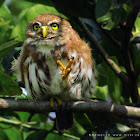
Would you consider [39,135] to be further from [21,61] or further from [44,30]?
[44,30]

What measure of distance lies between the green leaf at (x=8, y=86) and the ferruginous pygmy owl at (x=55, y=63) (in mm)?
473

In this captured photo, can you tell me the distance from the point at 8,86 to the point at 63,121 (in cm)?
88

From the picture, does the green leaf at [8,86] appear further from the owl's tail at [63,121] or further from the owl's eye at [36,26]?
the owl's eye at [36,26]

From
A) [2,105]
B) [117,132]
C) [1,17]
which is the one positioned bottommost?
[117,132]

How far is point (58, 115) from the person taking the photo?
282cm

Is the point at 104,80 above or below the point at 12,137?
above

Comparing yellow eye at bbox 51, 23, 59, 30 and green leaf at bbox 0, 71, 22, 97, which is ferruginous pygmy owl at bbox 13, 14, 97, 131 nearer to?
yellow eye at bbox 51, 23, 59, 30

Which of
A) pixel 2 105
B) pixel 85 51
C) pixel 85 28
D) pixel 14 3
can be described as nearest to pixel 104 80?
pixel 85 51

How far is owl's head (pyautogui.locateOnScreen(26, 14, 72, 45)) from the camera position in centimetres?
267

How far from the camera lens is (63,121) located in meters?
2.74

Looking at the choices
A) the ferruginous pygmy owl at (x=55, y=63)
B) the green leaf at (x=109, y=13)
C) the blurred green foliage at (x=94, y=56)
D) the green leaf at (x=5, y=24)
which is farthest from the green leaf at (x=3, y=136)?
the green leaf at (x=109, y=13)

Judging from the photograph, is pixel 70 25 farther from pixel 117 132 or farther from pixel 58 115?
pixel 117 132

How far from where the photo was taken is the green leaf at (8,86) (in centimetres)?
198

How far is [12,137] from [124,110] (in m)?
1.16
